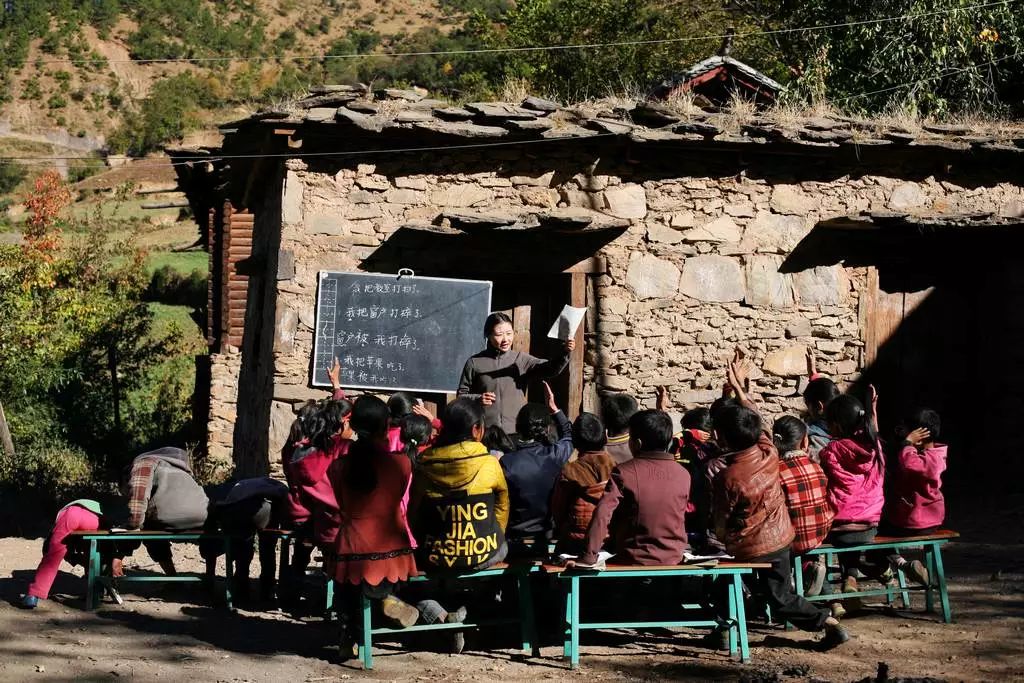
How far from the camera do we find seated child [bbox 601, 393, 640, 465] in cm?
550

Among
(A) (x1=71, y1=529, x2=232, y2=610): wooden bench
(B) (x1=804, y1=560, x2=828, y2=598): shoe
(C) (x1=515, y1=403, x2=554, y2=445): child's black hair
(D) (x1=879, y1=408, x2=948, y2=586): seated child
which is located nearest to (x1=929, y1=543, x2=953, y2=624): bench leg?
(D) (x1=879, y1=408, x2=948, y2=586): seated child

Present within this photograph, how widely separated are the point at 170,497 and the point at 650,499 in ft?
8.56

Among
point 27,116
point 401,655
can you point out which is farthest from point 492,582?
point 27,116

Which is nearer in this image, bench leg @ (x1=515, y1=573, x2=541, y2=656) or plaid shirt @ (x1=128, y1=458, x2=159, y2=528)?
bench leg @ (x1=515, y1=573, x2=541, y2=656)

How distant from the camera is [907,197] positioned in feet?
28.7

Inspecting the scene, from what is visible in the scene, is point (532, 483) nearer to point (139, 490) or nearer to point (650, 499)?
point (650, 499)

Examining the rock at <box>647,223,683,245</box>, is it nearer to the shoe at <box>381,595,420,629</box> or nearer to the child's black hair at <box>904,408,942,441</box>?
the child's black hair at <box>904,408,942,441</box>

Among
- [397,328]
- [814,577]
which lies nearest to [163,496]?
[397,328]

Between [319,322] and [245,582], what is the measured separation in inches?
90.8

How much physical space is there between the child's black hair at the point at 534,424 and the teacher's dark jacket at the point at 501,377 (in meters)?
1.17

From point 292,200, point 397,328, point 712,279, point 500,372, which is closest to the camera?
point 500,372

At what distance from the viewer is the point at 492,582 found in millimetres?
5309

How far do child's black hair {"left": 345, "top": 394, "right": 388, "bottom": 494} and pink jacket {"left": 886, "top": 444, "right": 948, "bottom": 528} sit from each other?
8.64 feet

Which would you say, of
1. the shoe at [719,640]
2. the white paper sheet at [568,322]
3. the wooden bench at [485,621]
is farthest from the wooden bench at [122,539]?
the shoe at [719,640]
